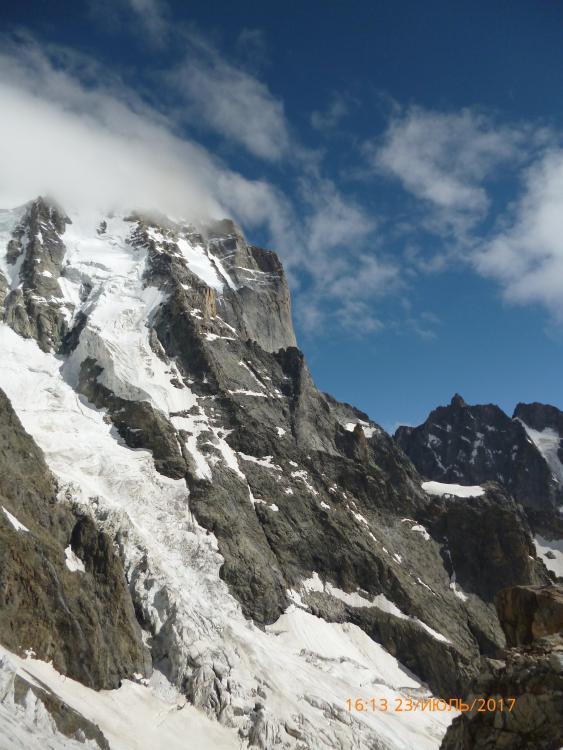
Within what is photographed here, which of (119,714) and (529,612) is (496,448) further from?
(529,612)

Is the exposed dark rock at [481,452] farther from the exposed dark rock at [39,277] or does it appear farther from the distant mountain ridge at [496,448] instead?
the exposed dark rock at [39,277]

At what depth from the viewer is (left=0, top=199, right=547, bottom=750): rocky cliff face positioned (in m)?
46.9

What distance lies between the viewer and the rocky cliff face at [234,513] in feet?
154

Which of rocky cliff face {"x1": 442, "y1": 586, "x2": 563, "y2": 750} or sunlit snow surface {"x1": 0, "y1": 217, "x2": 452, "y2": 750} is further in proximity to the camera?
sunlit snow surface {"x1": 0, "y1": 217, "x2": 452, "y2": 750}

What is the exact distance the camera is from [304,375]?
112 m

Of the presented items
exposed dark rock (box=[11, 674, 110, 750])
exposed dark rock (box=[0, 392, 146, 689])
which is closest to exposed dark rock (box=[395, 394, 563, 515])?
exposed dark rock (box=[0, 392, 146, 689])

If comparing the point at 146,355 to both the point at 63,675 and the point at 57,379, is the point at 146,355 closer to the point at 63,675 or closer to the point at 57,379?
the point at 57,379

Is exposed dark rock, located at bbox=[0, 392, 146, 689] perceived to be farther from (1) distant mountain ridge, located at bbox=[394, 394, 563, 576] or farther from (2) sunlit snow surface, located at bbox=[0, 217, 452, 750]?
(1) distant mountain ridge, located at bbox=[394, 394, 563, 576]

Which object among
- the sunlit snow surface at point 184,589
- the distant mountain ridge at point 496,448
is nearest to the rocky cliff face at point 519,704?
the sunlit snow surface at point 184,589

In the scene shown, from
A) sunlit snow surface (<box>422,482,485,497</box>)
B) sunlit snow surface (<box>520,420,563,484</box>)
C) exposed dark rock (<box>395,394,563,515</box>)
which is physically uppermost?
sunlit snow surface (<box>520,420,563,484</box>)

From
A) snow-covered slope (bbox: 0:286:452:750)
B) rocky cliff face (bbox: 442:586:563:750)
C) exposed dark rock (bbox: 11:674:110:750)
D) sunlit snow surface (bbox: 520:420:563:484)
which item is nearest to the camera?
rocky cliff face (bbox: 442:586:563:750)

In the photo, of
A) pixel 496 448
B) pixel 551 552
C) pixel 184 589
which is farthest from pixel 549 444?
pixel 184 589

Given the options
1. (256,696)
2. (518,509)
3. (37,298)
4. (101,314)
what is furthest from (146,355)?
(518,509)

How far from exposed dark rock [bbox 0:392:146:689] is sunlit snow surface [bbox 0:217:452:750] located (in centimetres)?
232
